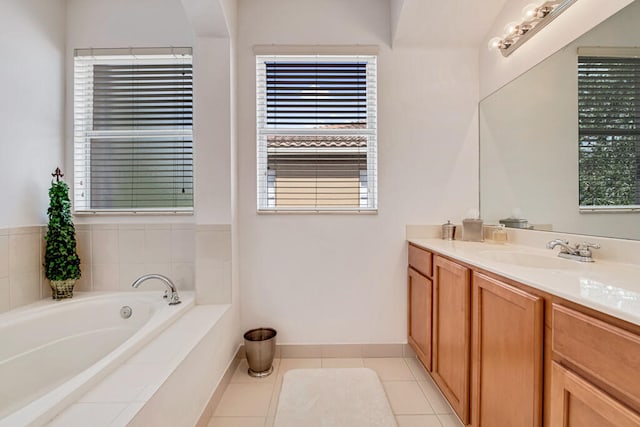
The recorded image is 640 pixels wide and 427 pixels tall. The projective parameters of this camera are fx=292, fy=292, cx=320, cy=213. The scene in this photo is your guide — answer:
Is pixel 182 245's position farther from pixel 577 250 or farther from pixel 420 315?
pixel 577 250

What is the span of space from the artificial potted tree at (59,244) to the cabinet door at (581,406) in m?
2.63

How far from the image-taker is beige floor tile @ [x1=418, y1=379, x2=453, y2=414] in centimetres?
166

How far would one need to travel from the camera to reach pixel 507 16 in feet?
6.45

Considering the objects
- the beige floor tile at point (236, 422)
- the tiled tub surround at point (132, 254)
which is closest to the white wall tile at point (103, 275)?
the tiled tub surround at point (132, 254)

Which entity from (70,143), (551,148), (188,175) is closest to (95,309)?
(188,175)

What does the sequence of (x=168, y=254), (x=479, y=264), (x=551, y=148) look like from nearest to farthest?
1. (x=479, y=264)
2. (x=551, y=148)
3. (x=168, y=254)

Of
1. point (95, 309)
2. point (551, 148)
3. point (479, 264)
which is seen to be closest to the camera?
point (479, 264)

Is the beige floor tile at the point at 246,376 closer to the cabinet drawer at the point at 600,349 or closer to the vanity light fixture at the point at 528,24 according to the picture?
the cabinet drawer at the point at 600,349

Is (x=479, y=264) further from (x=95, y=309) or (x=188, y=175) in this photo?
(x=95, y=309)

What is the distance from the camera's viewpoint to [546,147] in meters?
1.68

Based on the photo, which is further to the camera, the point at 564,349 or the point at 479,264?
the point at 479,264

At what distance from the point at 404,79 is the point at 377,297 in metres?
1.69

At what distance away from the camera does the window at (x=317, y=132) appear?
2.29 m

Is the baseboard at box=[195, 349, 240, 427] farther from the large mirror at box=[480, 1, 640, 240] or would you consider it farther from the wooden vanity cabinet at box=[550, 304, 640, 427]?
the large mirror at box=[480, 1, 640, 240]
